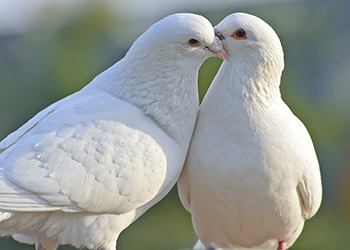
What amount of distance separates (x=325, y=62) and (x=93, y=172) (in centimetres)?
1011

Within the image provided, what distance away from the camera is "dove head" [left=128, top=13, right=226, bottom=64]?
407 cm

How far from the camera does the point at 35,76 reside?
11.8 meters

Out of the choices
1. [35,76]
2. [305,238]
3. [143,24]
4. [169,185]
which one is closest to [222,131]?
[169,185]

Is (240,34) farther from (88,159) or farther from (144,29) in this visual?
(144,29)

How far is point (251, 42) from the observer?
4141 millimetres

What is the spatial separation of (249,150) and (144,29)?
8.88m

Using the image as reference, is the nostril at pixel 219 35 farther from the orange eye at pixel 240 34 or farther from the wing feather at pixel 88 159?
the wing feather at pixel 88 159

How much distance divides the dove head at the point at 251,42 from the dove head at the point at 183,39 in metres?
0.08

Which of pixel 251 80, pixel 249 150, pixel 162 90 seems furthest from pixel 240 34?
pixel 249 150

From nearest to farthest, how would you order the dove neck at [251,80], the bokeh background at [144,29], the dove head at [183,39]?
the dove head at [183,39]
the dove neck at [251,80]
the bokeh background at [144,29]

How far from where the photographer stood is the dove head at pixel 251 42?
13.6ft

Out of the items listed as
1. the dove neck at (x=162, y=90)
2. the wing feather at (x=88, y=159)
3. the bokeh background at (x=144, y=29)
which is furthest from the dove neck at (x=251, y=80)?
the bokeh background at (x=144, y=29)

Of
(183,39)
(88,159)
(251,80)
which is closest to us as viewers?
(88,159)

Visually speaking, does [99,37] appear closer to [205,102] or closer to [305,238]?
[305,238]
